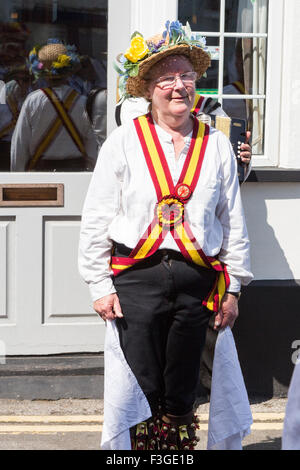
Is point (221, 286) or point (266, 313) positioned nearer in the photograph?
point (221, 286)

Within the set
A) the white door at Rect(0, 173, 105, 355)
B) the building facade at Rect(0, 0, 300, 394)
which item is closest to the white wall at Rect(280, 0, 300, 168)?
the building facade at Rect(0, 0, 300, 394)

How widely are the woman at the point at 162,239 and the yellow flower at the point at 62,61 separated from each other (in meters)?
1.64

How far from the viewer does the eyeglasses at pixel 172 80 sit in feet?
13.0

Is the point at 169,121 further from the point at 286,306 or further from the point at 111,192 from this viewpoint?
the point at 286,306

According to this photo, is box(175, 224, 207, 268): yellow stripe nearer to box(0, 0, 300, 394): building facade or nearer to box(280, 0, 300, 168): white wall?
box(0, 0, 300, 394): building facade

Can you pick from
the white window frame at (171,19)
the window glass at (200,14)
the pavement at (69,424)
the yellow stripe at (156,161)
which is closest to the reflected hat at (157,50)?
the yellow stripe at (156,161)

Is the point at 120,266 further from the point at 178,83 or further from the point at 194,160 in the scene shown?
the point at 178,83

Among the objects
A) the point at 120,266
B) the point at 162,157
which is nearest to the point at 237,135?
the point at 162,157

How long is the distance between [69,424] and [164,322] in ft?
4.77

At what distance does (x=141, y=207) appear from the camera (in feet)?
12.8

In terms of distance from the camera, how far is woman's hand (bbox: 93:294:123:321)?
13.1 ft
